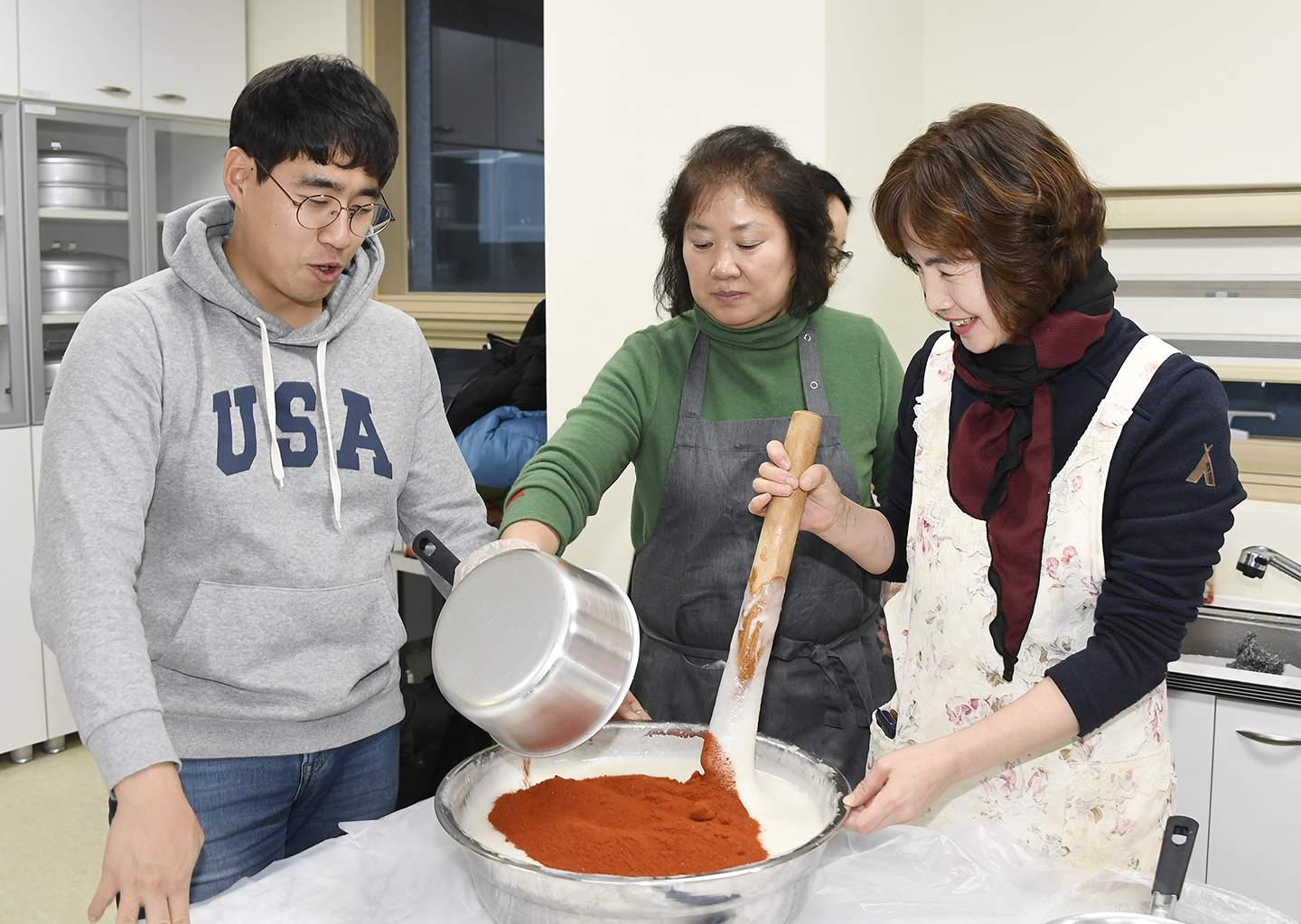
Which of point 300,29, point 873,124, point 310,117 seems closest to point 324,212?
point 310,117

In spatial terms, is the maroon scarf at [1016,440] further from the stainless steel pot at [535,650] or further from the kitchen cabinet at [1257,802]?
the kitchen cabinet at [1257,802]

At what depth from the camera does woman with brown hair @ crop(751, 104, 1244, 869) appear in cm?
115

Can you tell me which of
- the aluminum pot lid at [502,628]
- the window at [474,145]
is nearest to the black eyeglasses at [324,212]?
the aluminum pot lid at [502,628]

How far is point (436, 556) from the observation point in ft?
4.09

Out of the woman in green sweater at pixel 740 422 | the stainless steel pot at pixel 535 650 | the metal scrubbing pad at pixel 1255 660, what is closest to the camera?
the stainless steel pot at pixel 535 650

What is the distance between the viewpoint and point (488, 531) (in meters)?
1.52

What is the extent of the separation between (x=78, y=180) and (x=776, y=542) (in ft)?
10.7

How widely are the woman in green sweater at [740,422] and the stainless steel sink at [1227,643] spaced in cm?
86

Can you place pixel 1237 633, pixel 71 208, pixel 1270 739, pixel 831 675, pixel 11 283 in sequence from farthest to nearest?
1. pixel 71 208
2. pixel 11 283
3. pixel 1237 633
4. pixel 1270 739
5. pixel 831 675

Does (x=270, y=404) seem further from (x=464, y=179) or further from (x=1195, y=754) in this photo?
(x=464, y=179)

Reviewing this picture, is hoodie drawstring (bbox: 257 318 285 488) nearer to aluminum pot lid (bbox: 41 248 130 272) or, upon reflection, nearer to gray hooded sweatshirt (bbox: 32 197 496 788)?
gray hooded sweatshirt (bbox: 32 197 496 788)

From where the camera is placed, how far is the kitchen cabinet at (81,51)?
11.1 ft

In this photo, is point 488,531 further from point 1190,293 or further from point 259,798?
point 1190,293

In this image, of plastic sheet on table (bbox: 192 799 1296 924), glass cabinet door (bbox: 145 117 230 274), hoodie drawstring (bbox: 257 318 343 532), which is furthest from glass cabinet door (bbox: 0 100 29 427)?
plastic sheet on table (bbox: 192 799 1296 924)
